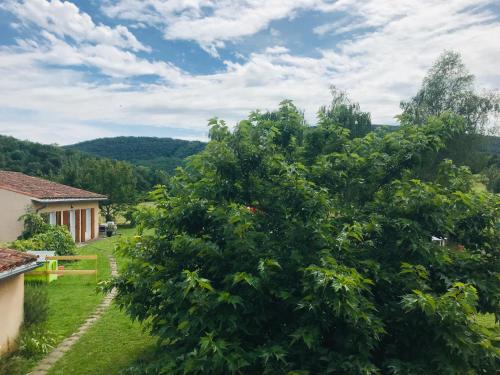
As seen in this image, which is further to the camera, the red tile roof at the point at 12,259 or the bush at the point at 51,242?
the bush at the point at 51,242

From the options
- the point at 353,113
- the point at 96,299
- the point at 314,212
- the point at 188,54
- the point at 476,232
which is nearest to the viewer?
the point at 314,212

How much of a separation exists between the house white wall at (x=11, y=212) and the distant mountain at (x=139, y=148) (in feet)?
120

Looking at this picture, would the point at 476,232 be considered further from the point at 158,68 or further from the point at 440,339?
the point at 158,68

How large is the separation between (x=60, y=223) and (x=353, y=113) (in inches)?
902

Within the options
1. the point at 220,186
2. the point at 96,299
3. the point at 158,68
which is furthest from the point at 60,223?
the point at 220,186

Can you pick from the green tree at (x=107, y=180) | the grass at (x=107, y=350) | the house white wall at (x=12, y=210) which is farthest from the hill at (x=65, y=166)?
the grass at (x=107, y=350)

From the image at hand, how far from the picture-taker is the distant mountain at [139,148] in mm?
63031

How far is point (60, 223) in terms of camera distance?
80.3 feet

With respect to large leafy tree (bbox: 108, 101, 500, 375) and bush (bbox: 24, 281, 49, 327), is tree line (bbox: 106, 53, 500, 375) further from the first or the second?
bush (bbox: 24, 281, 49, 327)

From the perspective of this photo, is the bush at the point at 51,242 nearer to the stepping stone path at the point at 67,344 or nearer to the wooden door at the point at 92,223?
the stepping stone path at the point at 67,344

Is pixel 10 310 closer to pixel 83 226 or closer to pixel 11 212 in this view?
pixel 11 212

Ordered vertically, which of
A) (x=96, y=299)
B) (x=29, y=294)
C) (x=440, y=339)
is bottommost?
(x=96, y=299)

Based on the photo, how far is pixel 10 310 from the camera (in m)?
8.75

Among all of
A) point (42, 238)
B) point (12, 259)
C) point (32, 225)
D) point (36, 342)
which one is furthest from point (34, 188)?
point (36, 342)
